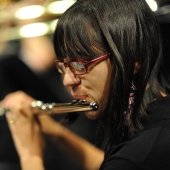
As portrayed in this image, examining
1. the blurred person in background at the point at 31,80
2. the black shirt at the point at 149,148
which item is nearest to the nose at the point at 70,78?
the black shirt at the point at 149,148

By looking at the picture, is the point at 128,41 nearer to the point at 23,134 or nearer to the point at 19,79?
the point at 23,134

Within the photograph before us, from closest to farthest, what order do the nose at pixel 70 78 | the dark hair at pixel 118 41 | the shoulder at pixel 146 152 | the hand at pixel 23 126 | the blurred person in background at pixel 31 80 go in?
the shoulder at pixel 146 152, the dark hair at pixel 118 41, the nose at pixel 70 78, the hand at pixel 23 126, the blurred person in background at pixel 31 80

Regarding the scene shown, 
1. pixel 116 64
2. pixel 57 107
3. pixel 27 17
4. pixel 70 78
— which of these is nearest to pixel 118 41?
pixel 116 64

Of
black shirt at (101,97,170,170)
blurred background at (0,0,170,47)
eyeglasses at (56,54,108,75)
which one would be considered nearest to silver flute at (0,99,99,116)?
eyeglasses at (56,54,108,75)

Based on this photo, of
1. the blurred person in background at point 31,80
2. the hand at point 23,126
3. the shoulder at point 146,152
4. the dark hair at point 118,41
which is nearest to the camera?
the shoulder at point 146,152

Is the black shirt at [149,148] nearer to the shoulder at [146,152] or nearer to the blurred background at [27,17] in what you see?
the shoulder at [146,152]

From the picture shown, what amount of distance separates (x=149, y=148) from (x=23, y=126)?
0.52m

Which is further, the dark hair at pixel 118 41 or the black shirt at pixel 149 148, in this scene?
the dark hair at pixel 118 41

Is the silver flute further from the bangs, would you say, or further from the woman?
the bangs

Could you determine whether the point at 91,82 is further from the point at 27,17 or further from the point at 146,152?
the point at 27,17

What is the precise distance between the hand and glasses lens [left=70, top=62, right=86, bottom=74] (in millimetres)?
290

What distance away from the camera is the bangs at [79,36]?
3.63ft

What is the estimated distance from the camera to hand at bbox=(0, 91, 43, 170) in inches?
54.8

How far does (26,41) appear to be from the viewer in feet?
7.26
